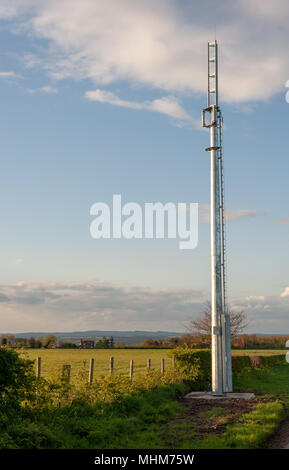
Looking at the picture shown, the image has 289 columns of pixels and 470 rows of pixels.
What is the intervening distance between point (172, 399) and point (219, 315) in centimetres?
415

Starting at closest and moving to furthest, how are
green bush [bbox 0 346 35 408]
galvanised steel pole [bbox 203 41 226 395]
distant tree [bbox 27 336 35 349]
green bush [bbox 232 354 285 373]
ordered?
green bush [bbox 0 346 35 408] < galvanised steel pole [bbox 203 41 226 395] < green bush [bbox 232 354 285 373] < distant tree [bbox 27 336 35 349]

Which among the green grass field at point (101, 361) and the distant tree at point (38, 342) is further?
the distant tree at point (38, 342)

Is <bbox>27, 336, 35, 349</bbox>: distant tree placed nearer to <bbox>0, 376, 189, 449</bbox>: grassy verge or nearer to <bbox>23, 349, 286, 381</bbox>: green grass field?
<bbox>23, 349, 286, 381</bbox>: green grass field

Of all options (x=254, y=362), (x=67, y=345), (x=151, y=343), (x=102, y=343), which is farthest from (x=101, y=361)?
(x=102, y=343)

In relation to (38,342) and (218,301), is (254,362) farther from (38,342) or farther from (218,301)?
(38,342)

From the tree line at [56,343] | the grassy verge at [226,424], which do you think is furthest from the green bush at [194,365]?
the tree line at [56,343]

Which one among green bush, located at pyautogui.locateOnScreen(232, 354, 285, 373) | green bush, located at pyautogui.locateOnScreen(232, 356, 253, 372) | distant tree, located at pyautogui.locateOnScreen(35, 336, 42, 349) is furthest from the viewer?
distant tree, located at pyautogui.locateOnScreen(35, 336, 42, 349)

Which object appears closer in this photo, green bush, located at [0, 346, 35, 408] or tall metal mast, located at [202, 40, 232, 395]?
green bush, located at [0, 346, 35, 408]

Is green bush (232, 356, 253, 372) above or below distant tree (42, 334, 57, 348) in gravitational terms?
above

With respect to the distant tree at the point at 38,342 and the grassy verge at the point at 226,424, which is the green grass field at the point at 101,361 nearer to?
the grassy verge at the point at 226,424

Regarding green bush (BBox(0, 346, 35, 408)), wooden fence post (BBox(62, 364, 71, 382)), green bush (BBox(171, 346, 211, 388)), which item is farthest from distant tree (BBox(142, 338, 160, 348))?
green bush (BBox(0, 346, 35, 408))

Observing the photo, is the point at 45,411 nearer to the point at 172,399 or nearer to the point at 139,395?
the point at 139,395

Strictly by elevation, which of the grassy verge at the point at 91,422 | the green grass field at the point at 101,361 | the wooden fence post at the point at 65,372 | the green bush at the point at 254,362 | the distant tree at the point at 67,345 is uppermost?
the wooden fence post at the point at 65,372
